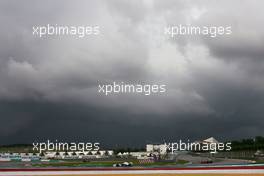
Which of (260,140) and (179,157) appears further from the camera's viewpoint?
(260,140)

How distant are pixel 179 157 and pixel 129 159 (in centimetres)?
210

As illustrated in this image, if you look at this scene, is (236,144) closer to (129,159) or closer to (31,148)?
(129,159)

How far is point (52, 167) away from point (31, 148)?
1.28m

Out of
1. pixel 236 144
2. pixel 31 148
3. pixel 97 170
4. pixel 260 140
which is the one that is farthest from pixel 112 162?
pixel 260 140

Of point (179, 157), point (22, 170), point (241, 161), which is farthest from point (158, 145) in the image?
point (22, 170)

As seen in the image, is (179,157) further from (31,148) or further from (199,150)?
(31,148)

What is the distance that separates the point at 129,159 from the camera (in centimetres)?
1866

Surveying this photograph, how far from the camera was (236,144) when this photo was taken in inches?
722

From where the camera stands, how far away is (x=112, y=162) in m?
18.7

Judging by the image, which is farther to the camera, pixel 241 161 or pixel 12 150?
pixel 241 161

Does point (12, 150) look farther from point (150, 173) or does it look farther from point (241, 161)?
point (241, 161)

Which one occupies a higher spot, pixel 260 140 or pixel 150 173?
pixel 260 140

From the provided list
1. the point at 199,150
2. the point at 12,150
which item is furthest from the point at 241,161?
the point at 12,150

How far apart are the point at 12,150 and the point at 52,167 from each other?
64.9 inches
